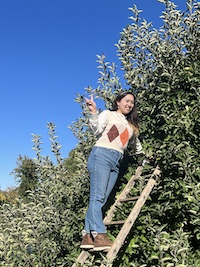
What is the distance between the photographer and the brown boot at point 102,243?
12.5 ft

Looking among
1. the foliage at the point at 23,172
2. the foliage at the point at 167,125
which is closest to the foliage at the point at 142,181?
the foliage at the point at 167,125

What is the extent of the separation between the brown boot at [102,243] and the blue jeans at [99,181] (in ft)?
Answer: 0.23

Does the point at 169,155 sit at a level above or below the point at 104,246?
above

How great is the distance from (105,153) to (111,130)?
317 millimetres

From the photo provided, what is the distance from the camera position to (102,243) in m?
3.82

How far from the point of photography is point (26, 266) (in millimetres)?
4270

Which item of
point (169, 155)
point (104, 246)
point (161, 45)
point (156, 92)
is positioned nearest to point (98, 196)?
point (104, 246)

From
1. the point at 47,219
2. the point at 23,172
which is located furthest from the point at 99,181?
the point at 23,172

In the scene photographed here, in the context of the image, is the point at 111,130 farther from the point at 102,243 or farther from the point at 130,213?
the point at 102,243

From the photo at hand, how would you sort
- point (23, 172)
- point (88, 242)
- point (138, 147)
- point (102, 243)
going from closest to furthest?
1. point (102, 243)
2. point (88, 242)
3. point (138, 147)
4. point (23, 172)

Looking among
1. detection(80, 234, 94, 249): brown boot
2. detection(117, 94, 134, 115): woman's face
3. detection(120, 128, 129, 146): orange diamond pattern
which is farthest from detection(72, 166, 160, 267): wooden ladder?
detection(117, 94, 134, 115): woman's face

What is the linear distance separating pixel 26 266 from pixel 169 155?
197cm

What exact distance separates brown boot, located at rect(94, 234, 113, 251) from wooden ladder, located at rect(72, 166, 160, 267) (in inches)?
2.4

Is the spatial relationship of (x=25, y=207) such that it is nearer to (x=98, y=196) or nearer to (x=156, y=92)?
(x=98, y=196)
